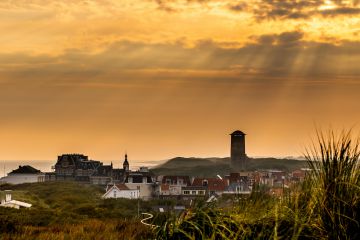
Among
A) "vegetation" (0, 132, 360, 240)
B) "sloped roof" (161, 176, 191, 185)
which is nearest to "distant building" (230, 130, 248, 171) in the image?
"sloped roof" (161, 176, 191, 185)

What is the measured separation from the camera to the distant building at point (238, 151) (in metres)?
189

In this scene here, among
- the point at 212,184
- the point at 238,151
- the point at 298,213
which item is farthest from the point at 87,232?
the point at 238,151

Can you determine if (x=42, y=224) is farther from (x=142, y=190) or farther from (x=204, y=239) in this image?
(x=142, y=190)

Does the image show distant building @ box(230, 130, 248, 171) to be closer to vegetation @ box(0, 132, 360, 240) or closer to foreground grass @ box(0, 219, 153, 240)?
foreground grass @ box(0, 219, 153, 240)

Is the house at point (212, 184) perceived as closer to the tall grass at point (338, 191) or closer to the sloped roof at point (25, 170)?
the sloped roof at point (25, 170)

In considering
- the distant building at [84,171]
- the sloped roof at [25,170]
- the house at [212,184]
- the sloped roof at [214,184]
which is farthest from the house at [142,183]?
the sloped roof at [25,170]

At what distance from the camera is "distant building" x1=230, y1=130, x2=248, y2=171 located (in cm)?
18900

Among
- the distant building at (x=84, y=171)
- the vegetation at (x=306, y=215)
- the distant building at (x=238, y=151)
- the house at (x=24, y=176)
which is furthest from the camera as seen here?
the distant building at (x=238, y=151)

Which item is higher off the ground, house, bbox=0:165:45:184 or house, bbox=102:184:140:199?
house, bbox=0:165:45:184

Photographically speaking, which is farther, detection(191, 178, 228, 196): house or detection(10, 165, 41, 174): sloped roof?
detection(10, 165, 41, 174): sloped roof

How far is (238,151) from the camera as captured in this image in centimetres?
19212

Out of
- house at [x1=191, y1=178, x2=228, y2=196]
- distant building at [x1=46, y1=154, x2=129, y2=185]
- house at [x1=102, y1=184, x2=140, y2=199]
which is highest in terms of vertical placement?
distant building at [x1=46, y1=154, x2=129, y2=185]

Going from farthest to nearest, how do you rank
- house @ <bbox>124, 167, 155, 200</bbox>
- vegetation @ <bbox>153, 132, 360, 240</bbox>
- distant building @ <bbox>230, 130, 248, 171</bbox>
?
distant building @ <bbox>230, 130, 248, 171</bbox>
house @ <bbox>124, 167, 155, 200</bbox>
vegetation @ <bbox>153, 132, 360, 240</bbox>

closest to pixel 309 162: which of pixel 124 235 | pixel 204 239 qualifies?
pixel 204 239
